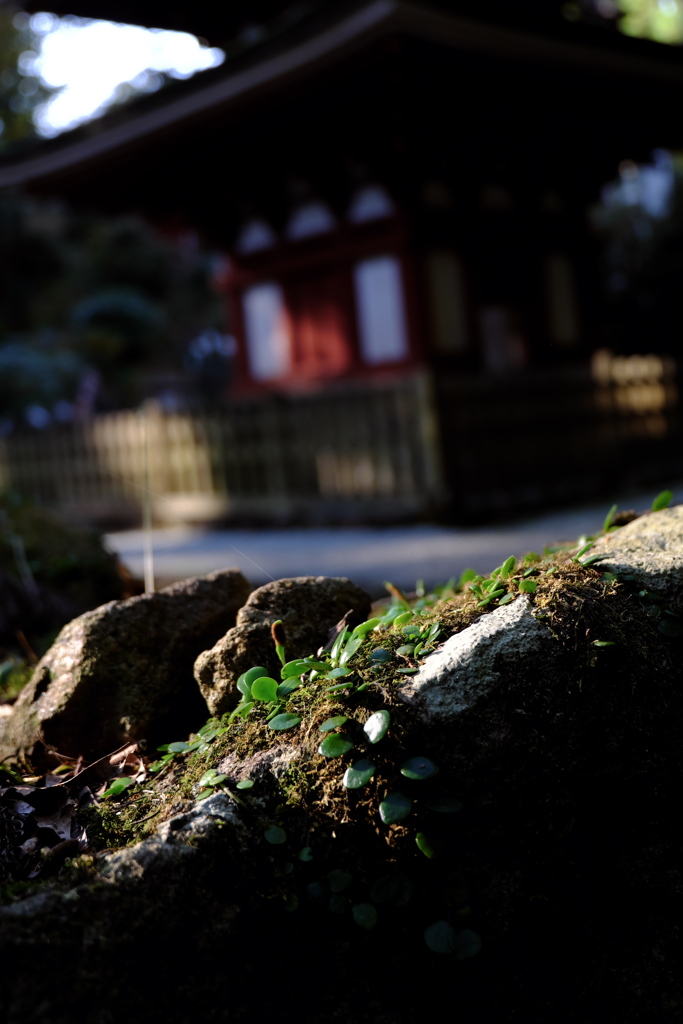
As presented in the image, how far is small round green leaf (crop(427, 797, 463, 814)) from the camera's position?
164 cm

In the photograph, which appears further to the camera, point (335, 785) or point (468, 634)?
point (468, 634)

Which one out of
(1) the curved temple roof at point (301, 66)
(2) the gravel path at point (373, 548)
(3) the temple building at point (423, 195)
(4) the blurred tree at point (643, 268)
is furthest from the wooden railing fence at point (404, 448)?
(4) the blurred tree at point (643, 268)

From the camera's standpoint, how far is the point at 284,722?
1.81 meters

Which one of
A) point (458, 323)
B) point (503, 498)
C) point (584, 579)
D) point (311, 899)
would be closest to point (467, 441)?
point (503, 498)

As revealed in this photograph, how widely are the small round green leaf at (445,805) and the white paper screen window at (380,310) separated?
8.79m

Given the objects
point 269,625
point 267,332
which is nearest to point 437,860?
point 269,625

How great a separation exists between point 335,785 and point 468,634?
0.39m

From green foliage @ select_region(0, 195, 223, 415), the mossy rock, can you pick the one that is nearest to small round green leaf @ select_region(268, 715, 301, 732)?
the mossy rock

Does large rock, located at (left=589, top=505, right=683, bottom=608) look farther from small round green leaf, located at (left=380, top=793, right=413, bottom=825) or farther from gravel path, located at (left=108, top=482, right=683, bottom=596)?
gravel path, located at (left=108, top=482, right=683, bottom=596)

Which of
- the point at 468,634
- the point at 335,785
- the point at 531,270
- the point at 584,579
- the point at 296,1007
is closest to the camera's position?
the point at 296,1007

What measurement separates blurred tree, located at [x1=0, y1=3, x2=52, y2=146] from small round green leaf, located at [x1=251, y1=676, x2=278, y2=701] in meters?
24.1

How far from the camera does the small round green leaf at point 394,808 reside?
160 centimetres

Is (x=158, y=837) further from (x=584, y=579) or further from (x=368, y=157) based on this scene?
(x=368, y=157)

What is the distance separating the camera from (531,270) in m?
11.3
